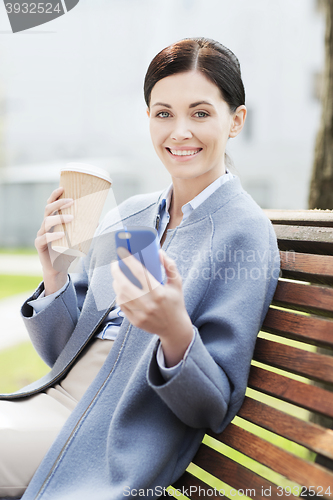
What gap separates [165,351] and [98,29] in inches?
447

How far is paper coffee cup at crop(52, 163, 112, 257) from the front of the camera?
131 centimetres

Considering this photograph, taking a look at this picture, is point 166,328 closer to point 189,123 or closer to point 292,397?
point 292,397

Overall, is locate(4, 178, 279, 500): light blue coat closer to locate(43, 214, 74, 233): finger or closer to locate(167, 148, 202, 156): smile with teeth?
locate(167, 148, 202, 156): smile with teeth

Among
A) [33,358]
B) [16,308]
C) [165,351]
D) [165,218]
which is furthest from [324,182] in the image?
[16,308]

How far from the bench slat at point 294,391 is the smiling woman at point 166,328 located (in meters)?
0.08

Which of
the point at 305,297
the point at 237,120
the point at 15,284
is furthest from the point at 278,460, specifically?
the point at 15,284

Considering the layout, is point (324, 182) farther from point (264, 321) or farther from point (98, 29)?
point (98, 29)

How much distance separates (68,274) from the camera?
1691 mm

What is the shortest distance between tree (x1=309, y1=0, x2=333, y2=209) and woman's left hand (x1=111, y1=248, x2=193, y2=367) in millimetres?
1775

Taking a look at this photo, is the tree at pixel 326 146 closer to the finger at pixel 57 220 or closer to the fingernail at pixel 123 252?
the finger at pixel 57 220

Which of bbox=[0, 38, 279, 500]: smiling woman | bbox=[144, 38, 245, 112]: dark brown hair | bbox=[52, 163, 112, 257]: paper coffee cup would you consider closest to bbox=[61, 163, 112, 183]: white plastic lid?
bbox=[52, 163, 112, 257]: paper coffee cup

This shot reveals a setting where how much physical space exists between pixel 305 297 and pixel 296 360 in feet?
0.65

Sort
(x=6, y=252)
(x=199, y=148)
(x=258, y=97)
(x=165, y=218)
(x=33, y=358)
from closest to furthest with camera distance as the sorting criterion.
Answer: (x=199, y=148)
(x=165, y=218)
(x=33, y=358)
(x=6, y=252)
(x=258, y=97)

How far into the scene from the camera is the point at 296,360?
129 centimetres
